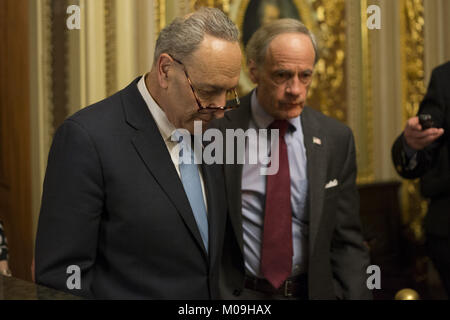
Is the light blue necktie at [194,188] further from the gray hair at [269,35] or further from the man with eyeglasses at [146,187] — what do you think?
the gray hair at [269,35]

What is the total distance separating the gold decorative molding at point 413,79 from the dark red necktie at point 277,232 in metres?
3.42

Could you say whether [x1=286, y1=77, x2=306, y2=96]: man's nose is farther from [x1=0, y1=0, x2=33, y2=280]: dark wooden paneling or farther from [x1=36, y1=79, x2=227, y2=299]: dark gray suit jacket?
[x1=0, y1=0, x2=33, y2=280]: dark wooden paneling

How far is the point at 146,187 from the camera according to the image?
1.73 m

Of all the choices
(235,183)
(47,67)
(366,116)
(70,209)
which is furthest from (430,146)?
(366,116)

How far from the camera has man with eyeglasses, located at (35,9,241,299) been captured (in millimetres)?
1644

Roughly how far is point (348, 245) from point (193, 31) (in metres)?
1.26

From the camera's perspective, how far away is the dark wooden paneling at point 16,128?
11.6 ft

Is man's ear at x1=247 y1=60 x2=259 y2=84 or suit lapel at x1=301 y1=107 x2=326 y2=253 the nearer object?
suit lapel at x1=301 y1=107 x2=326 y2=253

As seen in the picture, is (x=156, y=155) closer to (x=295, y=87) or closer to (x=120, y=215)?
(x=120, y=215)

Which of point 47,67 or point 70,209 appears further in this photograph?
point 47,67

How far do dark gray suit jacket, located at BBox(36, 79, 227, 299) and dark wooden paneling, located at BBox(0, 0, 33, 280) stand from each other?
74.6 inches

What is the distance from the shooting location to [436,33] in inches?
225

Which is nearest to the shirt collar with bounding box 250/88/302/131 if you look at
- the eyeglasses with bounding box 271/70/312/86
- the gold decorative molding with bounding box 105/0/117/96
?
the eyeglasses with bounding box 271/70/312/86
